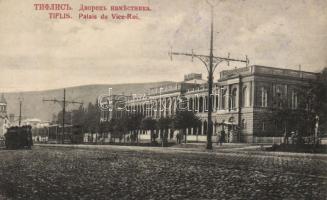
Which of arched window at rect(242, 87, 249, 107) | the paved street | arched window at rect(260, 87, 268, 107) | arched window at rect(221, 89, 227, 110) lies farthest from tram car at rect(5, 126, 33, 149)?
arched window at rect(221, 89, 227, 110)

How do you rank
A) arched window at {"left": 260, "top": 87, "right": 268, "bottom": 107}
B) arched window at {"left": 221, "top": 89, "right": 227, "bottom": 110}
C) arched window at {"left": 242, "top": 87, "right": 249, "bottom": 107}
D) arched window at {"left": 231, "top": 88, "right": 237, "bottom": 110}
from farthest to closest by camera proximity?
arched window at {"left": 221, "top": 89, "right": 227, "bottom": 110}
arched window at {"left": 231, "top": 88, "right": 237, "bottom": 110}
arched window at {"left": 242, "top": 87, "right": 249, "bottom": 107}
arched window at {"left": 260, "top": 87, "right": 268, "bottom": 107}

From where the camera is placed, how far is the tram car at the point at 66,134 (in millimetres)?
50562

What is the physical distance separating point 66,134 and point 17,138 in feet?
52.6

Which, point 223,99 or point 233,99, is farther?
point 223,99

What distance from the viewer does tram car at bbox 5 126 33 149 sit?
35.2m

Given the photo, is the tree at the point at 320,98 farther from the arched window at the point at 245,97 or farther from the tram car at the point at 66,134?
the tram car at the point at 66,134

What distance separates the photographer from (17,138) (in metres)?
35.3

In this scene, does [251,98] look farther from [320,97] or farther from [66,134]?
[320,97]

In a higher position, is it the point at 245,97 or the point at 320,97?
the point at 245,97

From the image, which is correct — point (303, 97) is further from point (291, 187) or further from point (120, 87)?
point (120, 87)

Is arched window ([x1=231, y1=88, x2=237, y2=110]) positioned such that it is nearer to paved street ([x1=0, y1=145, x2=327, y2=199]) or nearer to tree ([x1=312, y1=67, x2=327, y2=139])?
tree ([x1=312, y1=67, x2=327, y2=139])

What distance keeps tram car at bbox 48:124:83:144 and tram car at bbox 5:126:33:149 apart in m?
14.5

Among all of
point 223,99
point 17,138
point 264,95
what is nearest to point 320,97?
point 17,138

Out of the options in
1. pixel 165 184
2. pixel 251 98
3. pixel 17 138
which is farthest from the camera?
pixel 251 98
